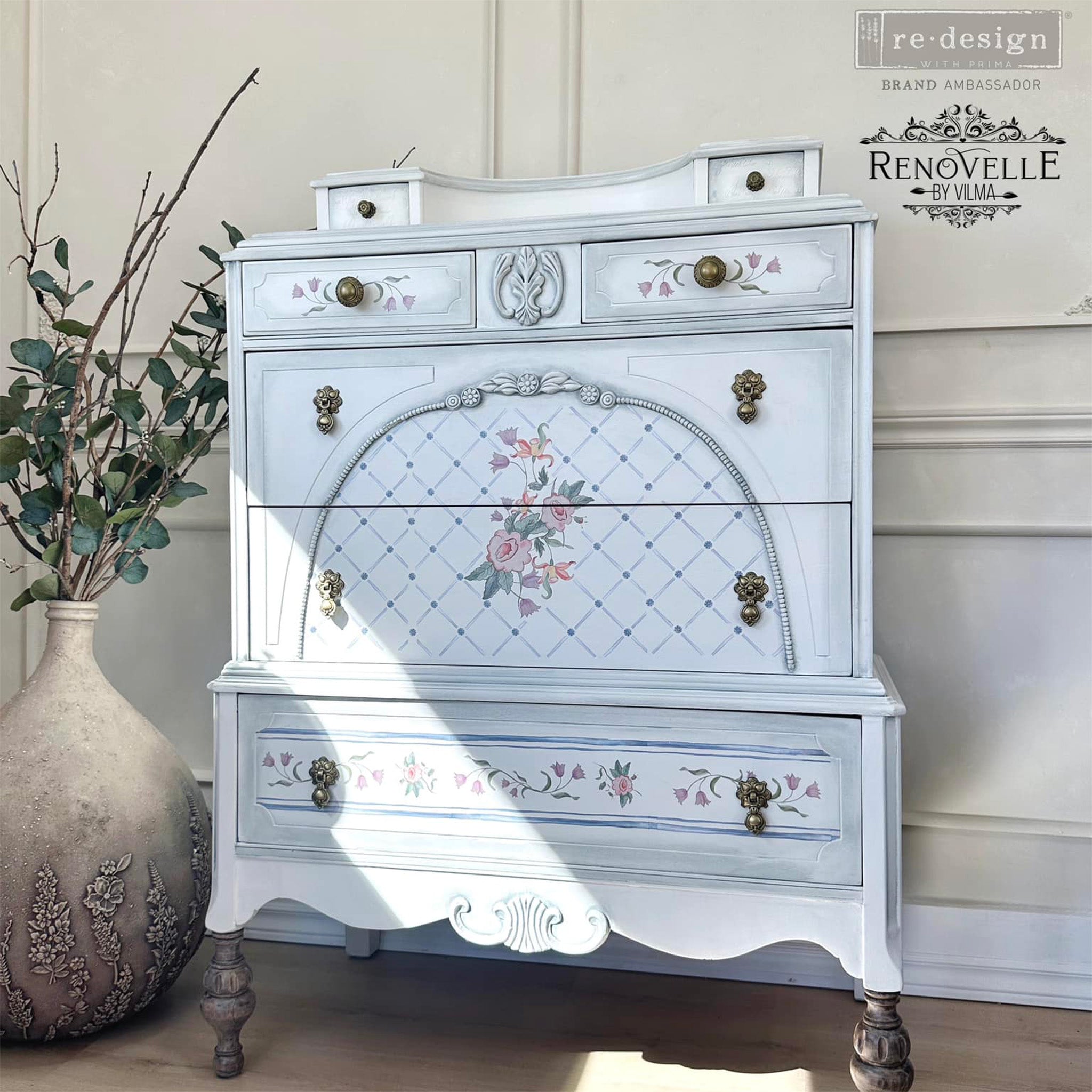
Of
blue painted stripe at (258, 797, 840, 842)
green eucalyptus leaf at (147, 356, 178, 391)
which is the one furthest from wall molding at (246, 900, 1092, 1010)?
green eucalyptus leaf at (147, 356, 178, 391)

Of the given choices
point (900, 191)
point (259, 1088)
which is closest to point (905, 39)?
point (900, 191)

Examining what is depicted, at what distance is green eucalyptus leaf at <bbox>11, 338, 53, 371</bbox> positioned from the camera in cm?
174

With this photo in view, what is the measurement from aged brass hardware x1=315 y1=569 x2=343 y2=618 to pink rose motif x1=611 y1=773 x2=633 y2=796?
49 cm

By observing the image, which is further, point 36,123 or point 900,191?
point 36,123

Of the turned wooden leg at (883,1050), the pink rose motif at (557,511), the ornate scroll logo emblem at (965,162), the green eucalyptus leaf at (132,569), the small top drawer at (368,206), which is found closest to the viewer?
the turned wooden leg at (883,1050)

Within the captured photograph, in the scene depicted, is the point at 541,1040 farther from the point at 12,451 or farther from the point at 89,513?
the point at 12,451

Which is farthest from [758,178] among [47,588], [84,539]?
[47,588]

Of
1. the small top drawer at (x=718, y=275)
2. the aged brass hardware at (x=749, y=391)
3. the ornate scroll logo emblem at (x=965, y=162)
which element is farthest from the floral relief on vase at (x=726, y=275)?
the ornate scroll logo emblem at (x=965, y=162)

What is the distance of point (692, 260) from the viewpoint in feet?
4.70

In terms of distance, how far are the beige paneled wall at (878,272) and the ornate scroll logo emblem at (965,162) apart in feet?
0.11

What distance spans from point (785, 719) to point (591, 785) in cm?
28

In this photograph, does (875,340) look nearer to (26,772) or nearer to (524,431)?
(524,431)

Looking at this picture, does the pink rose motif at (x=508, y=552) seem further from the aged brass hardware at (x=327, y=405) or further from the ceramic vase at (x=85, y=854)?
the ceramic vase at (x=85, y=854)

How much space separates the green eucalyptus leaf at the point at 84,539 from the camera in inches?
66.7
